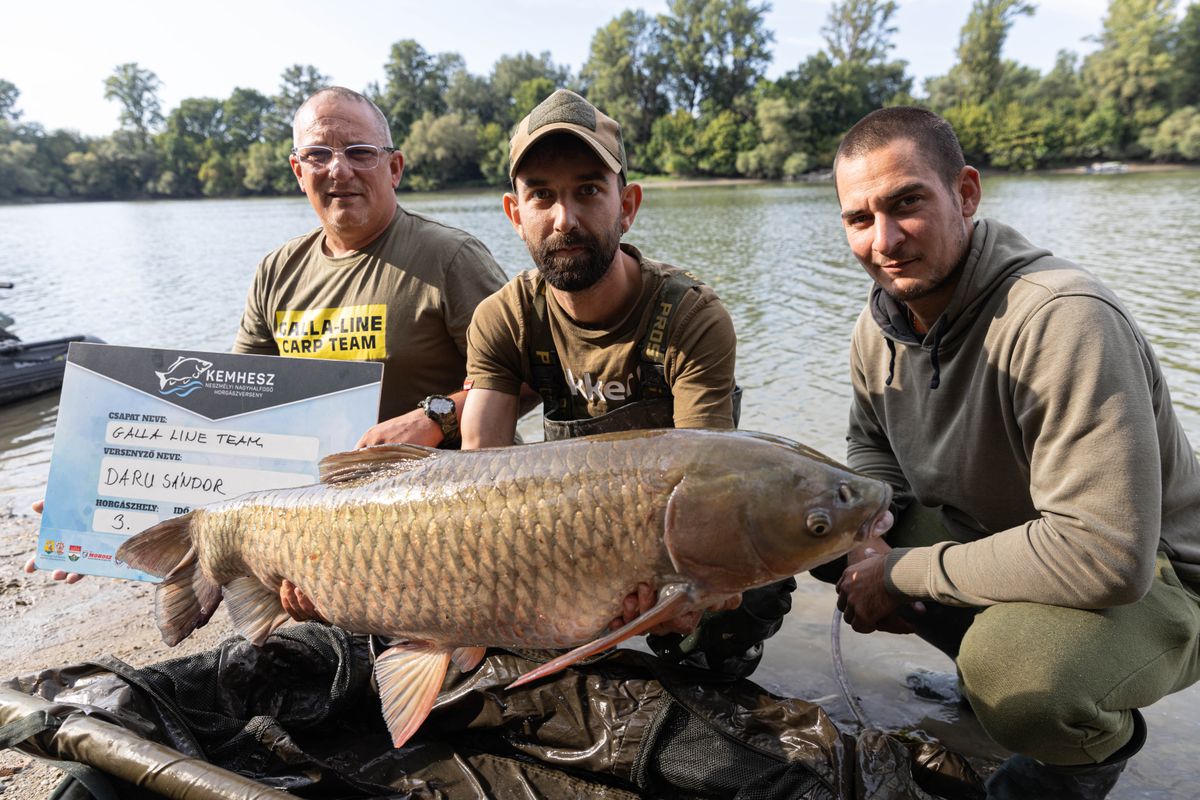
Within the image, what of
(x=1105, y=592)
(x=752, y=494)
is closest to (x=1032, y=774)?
(x=1105, y=592)

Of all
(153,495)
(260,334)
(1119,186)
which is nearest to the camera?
(153,495)

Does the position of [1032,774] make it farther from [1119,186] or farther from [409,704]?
[1119,186]

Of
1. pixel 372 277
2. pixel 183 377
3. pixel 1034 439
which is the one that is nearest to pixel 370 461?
pixel 183 377

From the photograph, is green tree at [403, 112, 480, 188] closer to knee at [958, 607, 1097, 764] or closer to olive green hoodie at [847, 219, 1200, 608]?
olive green hoodie at [847, 219, 1200, 608]

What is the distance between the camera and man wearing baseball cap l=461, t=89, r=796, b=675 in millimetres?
2396

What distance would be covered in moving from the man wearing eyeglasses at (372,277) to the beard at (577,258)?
2.85 feet

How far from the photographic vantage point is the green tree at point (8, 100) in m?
98.8

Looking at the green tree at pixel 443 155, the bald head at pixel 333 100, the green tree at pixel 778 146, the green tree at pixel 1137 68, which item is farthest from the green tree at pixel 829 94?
the bald head at pixel 333 100

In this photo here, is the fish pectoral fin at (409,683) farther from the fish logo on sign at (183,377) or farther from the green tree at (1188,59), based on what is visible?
the green tree at (1188,59)

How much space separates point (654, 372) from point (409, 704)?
123 centimetres

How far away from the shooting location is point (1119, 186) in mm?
34094

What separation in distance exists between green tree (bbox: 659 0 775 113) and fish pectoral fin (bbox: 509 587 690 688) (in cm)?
8420

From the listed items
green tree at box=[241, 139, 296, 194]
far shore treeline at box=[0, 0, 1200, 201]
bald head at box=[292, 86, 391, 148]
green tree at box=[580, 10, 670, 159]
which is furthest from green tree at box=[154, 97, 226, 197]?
bald head at box=[292, 86, 391, 148]

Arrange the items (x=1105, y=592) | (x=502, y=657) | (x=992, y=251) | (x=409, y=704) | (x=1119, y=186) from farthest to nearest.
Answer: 1. (x=1119, y=186)
2. (x=502, y=657)
3. (x=992, y=251)
4. (x=409, y=704)
5. (x=1105, y=592)
